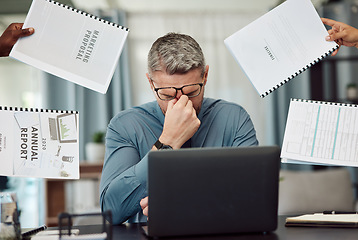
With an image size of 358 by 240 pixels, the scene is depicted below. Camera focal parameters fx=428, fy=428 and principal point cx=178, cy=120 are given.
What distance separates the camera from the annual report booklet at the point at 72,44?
1.33 m

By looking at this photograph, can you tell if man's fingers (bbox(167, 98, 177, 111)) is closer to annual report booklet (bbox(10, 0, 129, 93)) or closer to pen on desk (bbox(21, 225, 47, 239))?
annual report booklet (bbox(10, 0, 129, 93))

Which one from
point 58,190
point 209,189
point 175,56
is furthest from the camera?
point 58,190

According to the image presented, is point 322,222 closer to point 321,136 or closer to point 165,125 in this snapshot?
point 321,136

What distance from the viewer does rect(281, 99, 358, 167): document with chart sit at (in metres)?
1.34

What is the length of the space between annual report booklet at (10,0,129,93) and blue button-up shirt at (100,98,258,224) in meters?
0.26

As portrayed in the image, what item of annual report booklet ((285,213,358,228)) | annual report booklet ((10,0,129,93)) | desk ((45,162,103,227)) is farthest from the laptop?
desk ((45,162,103,227))

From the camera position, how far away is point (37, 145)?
1.27 m

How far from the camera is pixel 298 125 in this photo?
135 centimetres

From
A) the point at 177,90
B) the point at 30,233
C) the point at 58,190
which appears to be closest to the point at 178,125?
the point at 177,90

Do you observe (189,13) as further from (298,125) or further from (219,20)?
(298,125)

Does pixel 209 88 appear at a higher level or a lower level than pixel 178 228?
higher

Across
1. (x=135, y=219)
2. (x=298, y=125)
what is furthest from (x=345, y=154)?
(x=135, y=219)

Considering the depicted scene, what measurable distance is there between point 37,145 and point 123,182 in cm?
28

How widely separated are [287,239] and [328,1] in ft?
14.5
